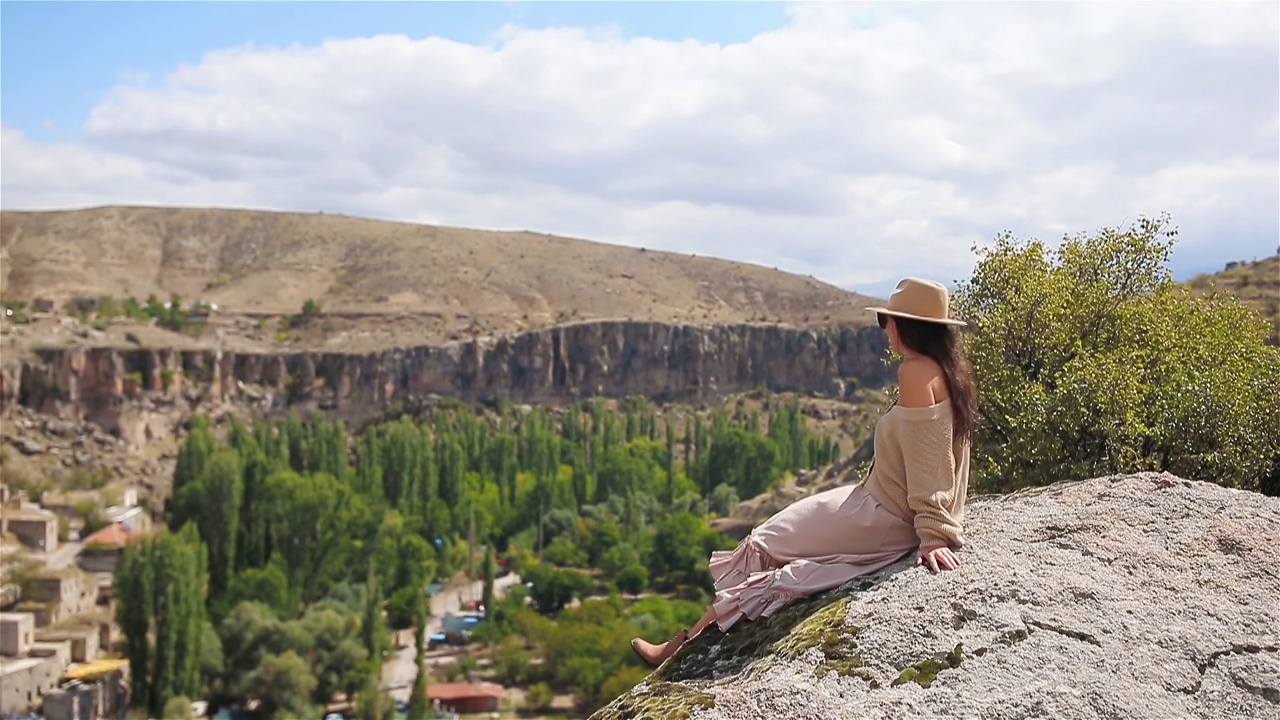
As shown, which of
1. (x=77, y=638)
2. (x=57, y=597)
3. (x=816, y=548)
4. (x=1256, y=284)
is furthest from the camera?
(x=57, y=597)

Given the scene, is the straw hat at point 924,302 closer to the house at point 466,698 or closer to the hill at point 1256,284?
the hill at point 1256,284

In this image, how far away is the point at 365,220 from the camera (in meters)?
138

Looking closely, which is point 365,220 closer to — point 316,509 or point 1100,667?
point 316,509

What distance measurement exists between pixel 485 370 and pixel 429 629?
4991 centimetres

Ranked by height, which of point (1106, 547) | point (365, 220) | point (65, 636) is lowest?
point (65, 636)

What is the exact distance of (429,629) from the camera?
49375mm

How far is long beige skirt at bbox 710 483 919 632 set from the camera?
553 centimetres

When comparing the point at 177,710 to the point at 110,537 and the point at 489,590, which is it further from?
the point at 110,537

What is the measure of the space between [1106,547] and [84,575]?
173 feet

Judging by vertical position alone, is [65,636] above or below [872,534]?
below

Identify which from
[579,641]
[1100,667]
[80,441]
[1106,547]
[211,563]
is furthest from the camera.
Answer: [80,441]

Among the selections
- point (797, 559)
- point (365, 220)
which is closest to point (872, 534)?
point (797, 559)

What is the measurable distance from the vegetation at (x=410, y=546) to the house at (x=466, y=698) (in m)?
2.36

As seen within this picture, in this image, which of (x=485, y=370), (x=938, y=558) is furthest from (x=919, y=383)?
(x=485, y=370)
